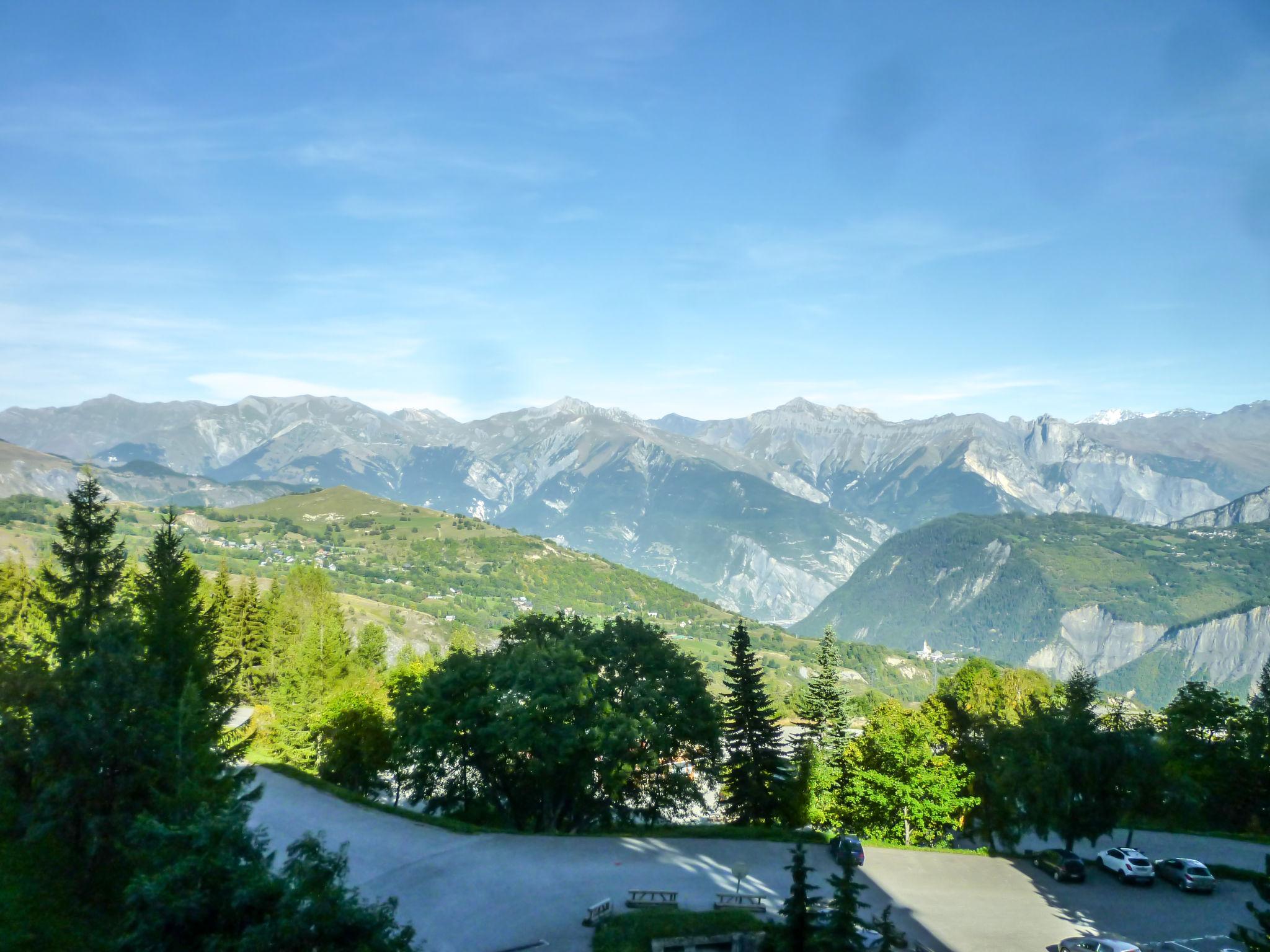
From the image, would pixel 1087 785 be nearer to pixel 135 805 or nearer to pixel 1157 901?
pixel 1157 901

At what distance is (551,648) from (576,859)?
9143mm

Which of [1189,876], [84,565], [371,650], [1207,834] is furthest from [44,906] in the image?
[371,650]

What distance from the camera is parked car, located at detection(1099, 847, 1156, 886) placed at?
2816 cm

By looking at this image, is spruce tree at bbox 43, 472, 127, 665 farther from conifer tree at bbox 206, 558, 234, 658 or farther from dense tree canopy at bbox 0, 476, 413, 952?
conifer tree at bbox 206, 558, 234, 658

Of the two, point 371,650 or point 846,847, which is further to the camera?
point 371,650

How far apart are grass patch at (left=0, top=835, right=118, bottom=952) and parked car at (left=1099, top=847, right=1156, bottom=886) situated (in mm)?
31157

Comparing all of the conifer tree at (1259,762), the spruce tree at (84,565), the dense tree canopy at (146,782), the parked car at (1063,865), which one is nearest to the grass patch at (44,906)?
the dense tree canopy at (146,782)

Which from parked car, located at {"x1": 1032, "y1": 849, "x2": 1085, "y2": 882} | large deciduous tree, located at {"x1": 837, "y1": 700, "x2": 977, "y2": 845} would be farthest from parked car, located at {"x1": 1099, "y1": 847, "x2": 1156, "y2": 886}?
large deciduous tree, located at {"x1": 837, "y1": 700, "x2": 977, "y2": 845}

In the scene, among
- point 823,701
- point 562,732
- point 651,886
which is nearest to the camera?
point 651,886

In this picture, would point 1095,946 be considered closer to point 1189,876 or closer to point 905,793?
point 1189,876

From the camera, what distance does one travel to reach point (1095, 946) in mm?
21438

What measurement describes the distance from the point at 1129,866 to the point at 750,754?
53.0ft

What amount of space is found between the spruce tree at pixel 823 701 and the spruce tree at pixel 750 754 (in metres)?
19.4

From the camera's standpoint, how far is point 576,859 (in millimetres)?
26641
